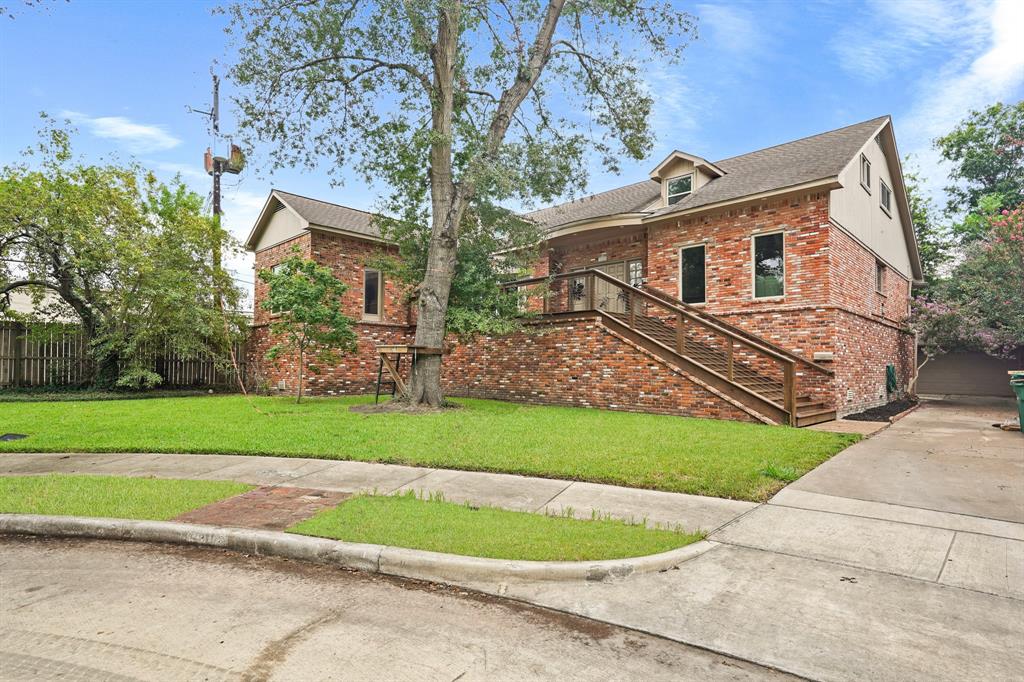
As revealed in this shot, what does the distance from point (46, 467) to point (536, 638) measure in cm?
688

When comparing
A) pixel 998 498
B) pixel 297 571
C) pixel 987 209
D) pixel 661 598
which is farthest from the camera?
pixel 987 209

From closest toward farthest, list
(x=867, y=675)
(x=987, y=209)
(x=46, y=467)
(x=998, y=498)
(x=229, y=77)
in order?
1. (x=867, y=675)
2. (x=998, y=498)
3. (x=46, y=467)
4. (x=229, y=77)
5. (x=987, y=209)

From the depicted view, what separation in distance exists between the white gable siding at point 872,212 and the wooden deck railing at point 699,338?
377cm

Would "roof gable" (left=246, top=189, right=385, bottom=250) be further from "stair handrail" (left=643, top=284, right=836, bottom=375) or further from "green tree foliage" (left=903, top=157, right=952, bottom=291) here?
"green tree foliage" (left=903, top=157, right=952, bottom=291)

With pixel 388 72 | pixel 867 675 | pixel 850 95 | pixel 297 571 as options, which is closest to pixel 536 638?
pixel 867 675

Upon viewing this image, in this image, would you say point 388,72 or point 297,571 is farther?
point 388,72

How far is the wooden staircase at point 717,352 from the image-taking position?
9.99 m

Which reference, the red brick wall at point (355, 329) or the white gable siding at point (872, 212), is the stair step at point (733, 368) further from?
the red brick wall at point (355, 329)

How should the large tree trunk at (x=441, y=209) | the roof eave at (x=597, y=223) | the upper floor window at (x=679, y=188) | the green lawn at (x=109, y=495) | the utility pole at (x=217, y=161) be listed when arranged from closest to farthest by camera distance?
the green lawn at (x=109, y=495), the large tree trunk at (x=441, y=209), the roof eave at (x=597, y=223), the upper floor window at (x=679, y=188), the utility pole at (x=217, y=161)

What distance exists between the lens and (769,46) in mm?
11117

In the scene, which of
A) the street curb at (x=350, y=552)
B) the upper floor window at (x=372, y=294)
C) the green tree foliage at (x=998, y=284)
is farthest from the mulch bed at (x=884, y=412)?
the upper floor window at (x=372, y=294)

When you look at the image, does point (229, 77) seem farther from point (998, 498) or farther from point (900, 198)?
point (900, 198)

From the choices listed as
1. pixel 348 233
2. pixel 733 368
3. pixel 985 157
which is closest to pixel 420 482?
pixel 733 368

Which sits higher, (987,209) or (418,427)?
(987,209)
